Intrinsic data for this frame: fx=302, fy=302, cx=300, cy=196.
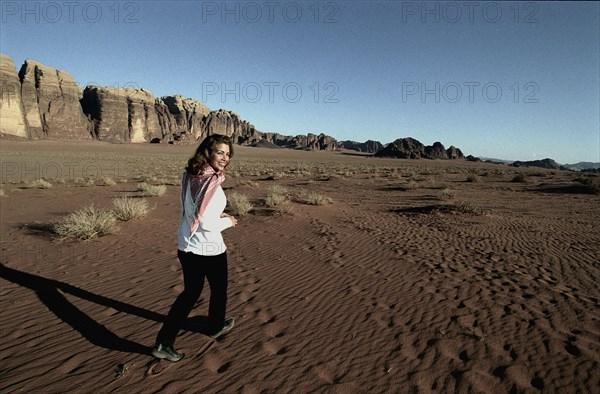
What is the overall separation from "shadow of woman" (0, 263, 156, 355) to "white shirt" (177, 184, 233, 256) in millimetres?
1364

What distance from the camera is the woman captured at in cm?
244

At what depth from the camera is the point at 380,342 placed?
3.17 metres

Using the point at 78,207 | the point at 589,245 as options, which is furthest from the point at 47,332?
the point at 589,245

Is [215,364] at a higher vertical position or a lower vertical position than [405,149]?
lower

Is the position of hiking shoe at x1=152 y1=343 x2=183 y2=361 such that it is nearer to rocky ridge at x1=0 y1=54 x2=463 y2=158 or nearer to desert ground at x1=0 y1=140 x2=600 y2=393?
desert ground at x1=0 y1=140 x2=600 y2=393

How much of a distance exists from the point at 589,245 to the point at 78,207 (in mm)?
15189

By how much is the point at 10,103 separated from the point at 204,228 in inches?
3684

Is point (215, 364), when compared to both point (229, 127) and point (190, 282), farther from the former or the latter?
point (229, 127)

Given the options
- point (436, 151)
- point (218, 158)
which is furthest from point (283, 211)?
point (436, 151)

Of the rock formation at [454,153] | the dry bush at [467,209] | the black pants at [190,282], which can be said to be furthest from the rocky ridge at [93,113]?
the black pants at [190,282]

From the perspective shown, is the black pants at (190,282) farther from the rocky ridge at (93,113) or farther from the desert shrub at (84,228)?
the rocky ridge at (93,113)

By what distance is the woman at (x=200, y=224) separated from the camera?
2441 mm

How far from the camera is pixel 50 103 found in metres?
76.6

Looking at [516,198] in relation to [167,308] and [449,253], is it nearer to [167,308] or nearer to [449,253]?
[449,253]
